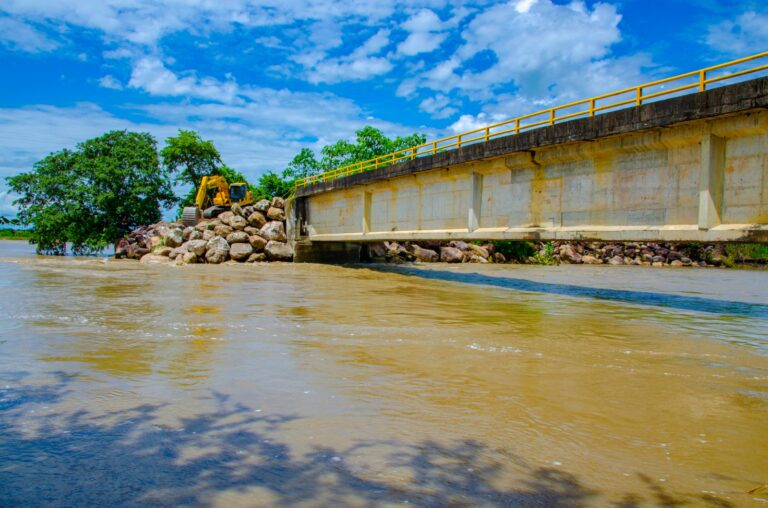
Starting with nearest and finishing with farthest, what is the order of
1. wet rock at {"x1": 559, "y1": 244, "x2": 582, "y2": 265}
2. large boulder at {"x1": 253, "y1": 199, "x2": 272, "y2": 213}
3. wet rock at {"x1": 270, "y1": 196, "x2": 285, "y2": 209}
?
large boulder at {"x1": 253, "y1": 199, "x2": 272, "y2": 213}
wet rock at {"x1": 270, "y1": 196, "x2": 285, "y2": 209}
wet rock at {"x1": 559, "y1": 244, "x2": 582, "y2": 265}

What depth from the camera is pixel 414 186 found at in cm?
2347

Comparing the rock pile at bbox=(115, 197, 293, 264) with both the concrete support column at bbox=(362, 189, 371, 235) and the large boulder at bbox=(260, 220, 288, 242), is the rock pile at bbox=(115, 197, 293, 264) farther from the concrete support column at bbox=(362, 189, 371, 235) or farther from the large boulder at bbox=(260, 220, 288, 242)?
the concrete support column at bbox=(362, 189, 371, 235)

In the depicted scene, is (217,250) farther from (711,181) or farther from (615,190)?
(711,181)

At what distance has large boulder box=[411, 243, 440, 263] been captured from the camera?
3941 centimetres

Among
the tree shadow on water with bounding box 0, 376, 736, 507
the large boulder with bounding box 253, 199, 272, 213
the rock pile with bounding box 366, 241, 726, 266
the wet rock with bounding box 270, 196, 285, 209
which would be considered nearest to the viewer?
the tree shadow on water with bounding box 0, 376, 736, 507

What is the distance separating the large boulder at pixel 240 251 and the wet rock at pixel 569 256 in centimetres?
2927

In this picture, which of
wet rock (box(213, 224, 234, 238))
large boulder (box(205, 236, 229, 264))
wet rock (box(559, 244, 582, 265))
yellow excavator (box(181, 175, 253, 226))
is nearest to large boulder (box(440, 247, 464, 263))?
wet rock (box(559, 244, 582, 265))

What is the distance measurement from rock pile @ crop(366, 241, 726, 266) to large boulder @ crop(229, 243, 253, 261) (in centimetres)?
997

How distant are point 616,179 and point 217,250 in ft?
74.3

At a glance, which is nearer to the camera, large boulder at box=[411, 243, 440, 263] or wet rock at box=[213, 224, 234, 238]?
wet rock at box=[213, 224, 234, 238]

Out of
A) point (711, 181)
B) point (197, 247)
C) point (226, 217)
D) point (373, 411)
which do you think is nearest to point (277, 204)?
point (226, 217)

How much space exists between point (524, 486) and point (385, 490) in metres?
0.97

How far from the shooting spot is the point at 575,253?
4759 centimetres

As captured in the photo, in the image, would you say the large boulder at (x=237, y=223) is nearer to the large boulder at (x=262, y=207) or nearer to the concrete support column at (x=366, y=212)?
the large boulder at (x=262, y=207)
